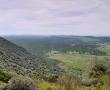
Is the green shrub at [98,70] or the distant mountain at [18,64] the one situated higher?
the green shrub at [98,70]

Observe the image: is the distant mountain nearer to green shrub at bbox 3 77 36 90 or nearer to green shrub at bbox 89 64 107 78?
green shrub at bbox 89 64 107 78

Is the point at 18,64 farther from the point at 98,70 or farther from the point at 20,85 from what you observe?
the point at 20,85

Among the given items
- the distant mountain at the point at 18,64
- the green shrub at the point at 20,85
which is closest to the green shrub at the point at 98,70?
the green shrub at the point at 20,85

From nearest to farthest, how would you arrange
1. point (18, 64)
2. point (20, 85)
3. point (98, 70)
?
point (20, 85), point (98, 70), point (18, 64)

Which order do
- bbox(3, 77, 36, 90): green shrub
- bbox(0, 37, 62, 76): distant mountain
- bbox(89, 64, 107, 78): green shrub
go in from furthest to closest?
bbox(0, 37, 62, 76): distant mountain, bbox(89, 64, 107, 78): green shrub, bbox(3, 77, 36, 90): green shrub

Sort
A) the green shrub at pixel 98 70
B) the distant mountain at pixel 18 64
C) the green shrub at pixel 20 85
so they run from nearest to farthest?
the green shrub at pixel 20 85 → the green shrub at pixel 98 70 → the distant mountain at pixel 18 64

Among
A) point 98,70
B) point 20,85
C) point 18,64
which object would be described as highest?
point 20,85

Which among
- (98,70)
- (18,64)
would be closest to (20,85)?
(98,70)

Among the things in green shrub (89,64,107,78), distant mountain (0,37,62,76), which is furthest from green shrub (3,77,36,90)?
distant mountain (0,37,62,76)

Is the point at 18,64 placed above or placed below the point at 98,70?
below

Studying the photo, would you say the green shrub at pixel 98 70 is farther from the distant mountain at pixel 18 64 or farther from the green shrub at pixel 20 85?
the distant mountain at pixel 18 64

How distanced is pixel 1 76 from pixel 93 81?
28.4 ft

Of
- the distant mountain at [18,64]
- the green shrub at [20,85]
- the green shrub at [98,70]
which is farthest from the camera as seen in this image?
the distant mountain at [18,64]

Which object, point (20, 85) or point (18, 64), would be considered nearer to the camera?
point (20, 85)
